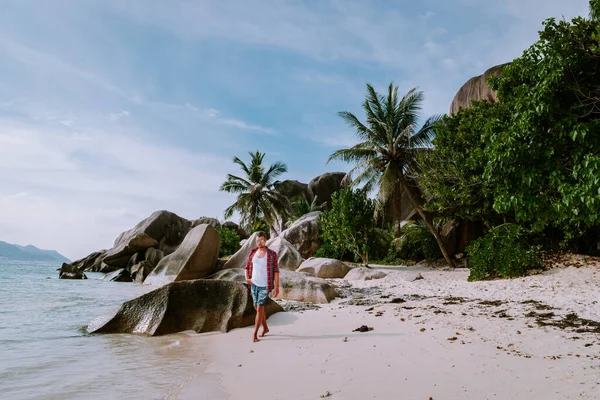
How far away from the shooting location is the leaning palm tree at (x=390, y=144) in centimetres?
2298

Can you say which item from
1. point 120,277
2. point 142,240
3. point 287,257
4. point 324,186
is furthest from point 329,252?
point 324,186

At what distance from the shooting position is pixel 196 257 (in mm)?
16734

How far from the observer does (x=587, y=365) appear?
4.33 m

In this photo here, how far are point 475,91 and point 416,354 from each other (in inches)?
934

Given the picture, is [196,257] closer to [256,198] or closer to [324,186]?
[256,198]

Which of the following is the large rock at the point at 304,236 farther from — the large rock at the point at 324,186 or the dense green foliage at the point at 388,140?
the large rock at the point at 324,186

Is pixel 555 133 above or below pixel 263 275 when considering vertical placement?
above

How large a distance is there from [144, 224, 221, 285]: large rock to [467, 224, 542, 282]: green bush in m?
9.98

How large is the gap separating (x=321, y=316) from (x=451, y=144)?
41.2ft

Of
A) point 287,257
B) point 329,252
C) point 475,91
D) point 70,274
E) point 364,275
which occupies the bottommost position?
point 364,275

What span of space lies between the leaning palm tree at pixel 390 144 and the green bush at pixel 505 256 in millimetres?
8052

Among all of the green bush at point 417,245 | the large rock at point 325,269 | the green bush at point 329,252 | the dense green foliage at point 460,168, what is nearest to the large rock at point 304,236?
the green bush at point 329,252

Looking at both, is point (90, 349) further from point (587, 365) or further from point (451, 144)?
point (451, 144)

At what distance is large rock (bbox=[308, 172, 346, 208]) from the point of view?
146 ft
